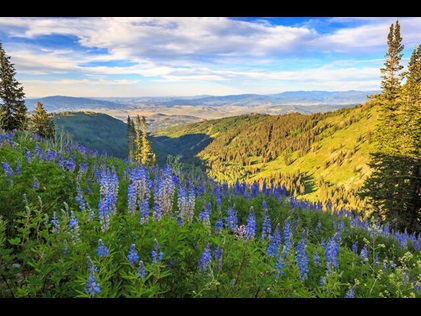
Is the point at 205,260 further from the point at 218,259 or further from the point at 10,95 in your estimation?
the point at 10,95

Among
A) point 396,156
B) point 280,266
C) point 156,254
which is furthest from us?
point 396,156

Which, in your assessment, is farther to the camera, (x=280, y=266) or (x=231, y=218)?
(x=231, y=218)

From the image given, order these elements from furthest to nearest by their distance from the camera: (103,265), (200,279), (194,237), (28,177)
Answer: (28,177) < (194,237) < (200,279) < (103,265)

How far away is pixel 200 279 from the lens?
3.98m

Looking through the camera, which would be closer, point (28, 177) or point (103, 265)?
point (103, 265)

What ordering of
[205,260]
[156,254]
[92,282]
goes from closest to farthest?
[92,282]
[156,254]
[205,260]

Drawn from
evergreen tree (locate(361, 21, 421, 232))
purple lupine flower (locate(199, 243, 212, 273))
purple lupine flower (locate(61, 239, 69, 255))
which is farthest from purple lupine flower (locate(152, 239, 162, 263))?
evergreen tree (locate(361, 21, 421, 232))

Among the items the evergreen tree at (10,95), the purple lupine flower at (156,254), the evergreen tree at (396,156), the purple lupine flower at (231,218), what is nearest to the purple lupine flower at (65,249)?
the purple lupine flower at (156,254)

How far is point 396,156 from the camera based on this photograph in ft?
131

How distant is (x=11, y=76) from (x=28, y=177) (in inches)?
1822

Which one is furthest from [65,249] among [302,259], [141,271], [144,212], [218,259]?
[302,259]

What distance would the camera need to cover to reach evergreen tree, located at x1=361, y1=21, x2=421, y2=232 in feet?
119
